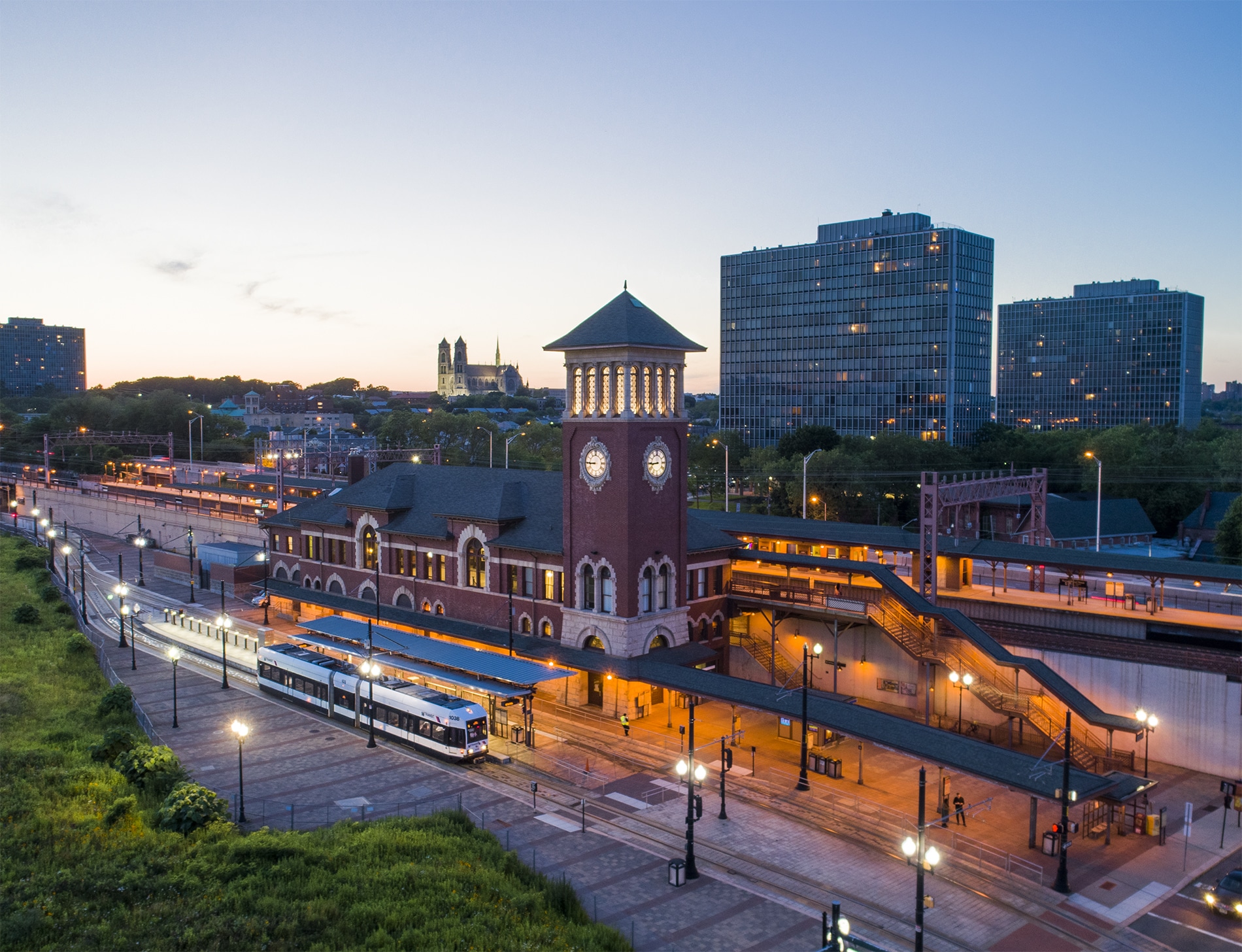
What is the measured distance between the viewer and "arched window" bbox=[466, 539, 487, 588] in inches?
2077

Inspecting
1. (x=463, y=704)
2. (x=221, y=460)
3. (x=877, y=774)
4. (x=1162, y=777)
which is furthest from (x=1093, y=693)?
(x=221, y=460)

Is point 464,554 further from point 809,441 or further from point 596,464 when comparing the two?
point 809,441

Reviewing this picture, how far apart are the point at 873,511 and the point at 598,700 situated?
5764cm

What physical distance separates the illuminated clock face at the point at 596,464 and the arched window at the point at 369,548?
777 inches

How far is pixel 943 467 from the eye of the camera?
112m

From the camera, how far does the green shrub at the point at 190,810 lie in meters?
30.0

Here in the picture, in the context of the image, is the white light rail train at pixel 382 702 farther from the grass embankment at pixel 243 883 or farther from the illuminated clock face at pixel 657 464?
the illuminated clock face at pixel 657 464

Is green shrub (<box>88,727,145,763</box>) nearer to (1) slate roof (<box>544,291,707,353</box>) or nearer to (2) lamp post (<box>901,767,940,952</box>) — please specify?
(1) slate roof (<box>544,291,707,353</box>)

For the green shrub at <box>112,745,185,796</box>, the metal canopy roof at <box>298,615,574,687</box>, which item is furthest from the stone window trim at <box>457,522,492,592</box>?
the green shrub at <box>112,745,185,796</box>

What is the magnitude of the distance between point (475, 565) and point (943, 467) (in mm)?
75386

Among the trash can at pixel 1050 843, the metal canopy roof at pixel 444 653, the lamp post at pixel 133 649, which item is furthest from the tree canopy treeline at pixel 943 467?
the trash can at pixel 1050 843

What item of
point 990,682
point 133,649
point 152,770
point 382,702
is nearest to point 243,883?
point 152,770

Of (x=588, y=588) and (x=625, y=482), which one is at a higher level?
(x=625, y=482)

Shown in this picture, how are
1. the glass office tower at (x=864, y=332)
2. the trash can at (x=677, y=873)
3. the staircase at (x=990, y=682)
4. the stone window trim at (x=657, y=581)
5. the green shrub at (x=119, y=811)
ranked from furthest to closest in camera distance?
1. the glass office tower at (x=864, y=332)
2. the stone window trim at (x=657, y=581)
3. the staircase at (x=990, y=682)
4. the green shrub at (x=119, y=811)
5. the trash can at (x=677, y=873)
